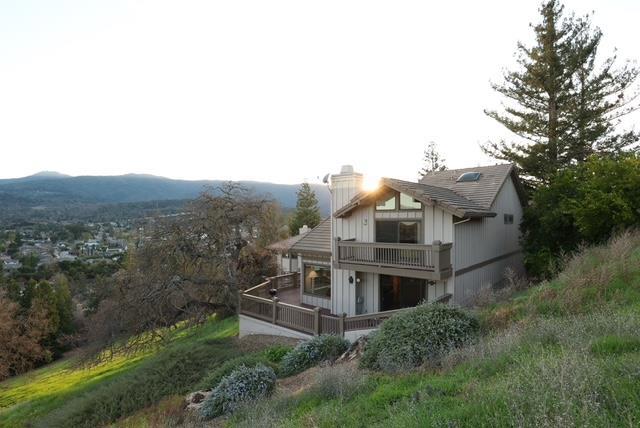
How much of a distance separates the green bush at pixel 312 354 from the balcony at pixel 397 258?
3700 millimetres

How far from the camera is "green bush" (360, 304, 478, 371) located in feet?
23.6

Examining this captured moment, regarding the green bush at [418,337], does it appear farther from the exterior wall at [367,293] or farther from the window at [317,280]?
the window at [317,280]

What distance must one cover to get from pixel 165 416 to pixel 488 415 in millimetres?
7028

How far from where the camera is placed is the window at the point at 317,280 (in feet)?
55.0

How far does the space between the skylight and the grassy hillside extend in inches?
385

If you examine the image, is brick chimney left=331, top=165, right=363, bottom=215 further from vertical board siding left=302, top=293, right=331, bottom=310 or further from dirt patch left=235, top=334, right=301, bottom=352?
dirt patch left=235, top=334, right=301, bottom=352

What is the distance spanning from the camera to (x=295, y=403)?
620 cm

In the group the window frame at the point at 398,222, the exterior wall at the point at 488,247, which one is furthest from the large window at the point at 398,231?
the exterior wall at the point at 488,247

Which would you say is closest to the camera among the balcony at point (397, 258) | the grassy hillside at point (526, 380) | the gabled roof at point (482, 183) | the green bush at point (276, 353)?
the grassy hillside at point (526, 380)

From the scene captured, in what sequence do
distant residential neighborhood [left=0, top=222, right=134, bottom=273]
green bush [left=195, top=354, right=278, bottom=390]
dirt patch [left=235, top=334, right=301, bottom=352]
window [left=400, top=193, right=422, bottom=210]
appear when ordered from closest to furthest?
1. green bush [left=195, top=354, right=278, bottom=390]
2. dirt patch [left=235, top=334, right=301, bottom=352]
3. window [left=400, top=193, right=422, bottom=210]
4. distant residential neighborhood [left=0, top=222, right=134, bottom=273]

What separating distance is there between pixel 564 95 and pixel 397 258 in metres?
19.4

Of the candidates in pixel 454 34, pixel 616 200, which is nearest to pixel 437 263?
pixel 616 200

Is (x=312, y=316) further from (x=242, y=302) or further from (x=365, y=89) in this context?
(x=365, y=89)

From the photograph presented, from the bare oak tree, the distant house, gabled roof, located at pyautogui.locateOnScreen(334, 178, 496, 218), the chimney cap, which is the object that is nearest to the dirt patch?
the bare oak tree
